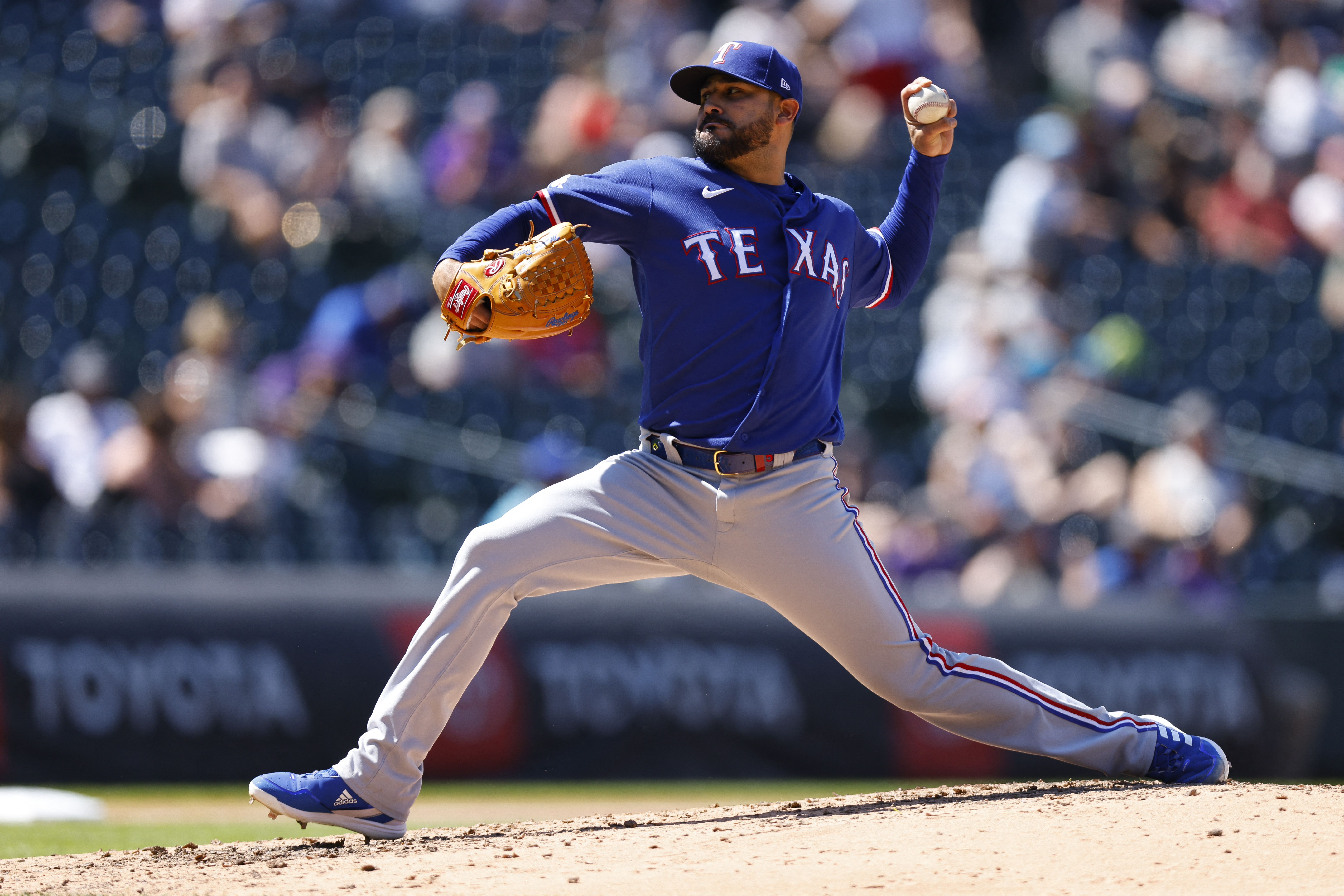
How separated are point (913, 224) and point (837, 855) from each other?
171cm

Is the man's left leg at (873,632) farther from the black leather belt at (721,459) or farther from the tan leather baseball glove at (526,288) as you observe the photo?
the tan leather baseball glove at (526,288)

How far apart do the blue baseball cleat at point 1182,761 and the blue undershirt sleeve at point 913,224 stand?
1334 millimetres

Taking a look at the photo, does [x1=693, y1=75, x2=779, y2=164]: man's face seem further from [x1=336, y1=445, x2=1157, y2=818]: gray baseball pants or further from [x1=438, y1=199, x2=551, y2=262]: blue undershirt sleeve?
[x1=336, y1=445, x2=1157, y2=818]: gray baseball pants

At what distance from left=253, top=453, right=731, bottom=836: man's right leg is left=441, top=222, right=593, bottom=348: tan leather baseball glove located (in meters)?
0.38

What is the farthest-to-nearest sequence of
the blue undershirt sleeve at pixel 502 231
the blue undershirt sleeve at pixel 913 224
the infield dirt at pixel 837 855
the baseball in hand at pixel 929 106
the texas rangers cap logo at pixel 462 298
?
1. the blue undershirt sleeve at pixel 913 224
2. the baseball in hand at pixel 929 106
3. the blue undershirt sleeve at pixel 502 231
4. the texas rangers cap logo at pixel 462 298
5. the infield dirt at pixel 837 855

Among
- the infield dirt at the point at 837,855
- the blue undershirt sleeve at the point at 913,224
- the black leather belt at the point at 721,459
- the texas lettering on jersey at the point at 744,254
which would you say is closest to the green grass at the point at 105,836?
the infield dirt at the point at 837,855

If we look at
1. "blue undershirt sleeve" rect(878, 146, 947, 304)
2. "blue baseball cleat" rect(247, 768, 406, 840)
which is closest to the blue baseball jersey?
"blue undershirt sleeve" rect(878, 146, 947, 304)

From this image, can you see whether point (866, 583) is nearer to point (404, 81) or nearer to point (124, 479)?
point (124, 479)

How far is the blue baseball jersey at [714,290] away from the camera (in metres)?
3.79

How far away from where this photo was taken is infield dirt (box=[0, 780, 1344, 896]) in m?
3.30

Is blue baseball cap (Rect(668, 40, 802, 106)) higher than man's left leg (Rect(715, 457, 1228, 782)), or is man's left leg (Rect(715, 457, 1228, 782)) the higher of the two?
blue baseball cap (Rect(668, 40, 802, 106))

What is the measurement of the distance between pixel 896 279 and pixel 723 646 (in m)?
3.39

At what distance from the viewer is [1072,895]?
3.18 meters

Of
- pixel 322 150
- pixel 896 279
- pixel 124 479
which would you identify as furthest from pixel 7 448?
pixel 896 279
